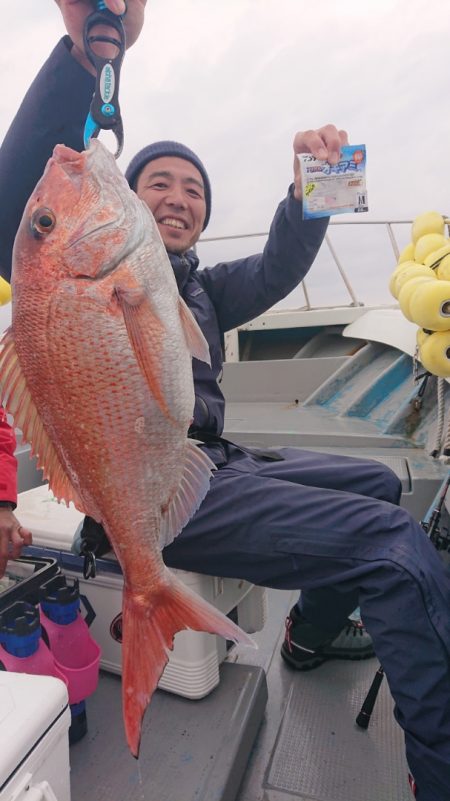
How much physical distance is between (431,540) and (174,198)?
72.3 inches

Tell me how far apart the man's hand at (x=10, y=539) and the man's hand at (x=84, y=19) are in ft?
4.88

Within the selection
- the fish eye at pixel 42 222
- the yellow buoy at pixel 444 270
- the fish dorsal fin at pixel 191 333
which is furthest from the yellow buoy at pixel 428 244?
the fish eye at pixel 42 222

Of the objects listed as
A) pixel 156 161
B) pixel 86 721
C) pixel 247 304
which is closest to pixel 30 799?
pixel 86 721

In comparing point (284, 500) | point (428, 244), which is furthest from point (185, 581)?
point (428, 244)

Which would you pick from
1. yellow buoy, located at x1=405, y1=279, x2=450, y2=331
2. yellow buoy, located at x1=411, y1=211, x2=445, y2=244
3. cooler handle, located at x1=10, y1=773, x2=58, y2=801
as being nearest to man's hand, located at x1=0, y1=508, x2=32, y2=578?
cooler handle, located at x1=10, y1=773, x2=58, y2=801

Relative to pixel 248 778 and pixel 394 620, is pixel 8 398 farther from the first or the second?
pixel 248 778

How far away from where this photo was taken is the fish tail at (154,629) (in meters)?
1.18

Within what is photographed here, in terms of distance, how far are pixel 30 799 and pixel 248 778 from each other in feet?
3.57

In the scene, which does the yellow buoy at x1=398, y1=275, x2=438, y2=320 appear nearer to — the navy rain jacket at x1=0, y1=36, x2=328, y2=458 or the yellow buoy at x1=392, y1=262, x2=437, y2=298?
the yellow buoy at x1=392, y1=262, x2=437, y2=298

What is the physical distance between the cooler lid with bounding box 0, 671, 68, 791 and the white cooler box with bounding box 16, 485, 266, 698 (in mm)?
702

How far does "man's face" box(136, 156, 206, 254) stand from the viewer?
1993 millimetres

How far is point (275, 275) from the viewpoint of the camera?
214 centimetres

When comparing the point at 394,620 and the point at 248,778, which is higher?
the point at 394,620

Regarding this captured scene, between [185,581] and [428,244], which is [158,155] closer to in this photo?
[185,581]
